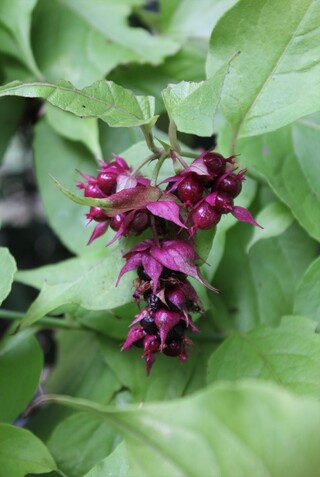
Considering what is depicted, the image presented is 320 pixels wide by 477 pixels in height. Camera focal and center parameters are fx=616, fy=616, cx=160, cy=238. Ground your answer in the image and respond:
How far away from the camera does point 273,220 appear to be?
540 millimetres

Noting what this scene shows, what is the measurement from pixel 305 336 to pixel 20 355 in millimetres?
237

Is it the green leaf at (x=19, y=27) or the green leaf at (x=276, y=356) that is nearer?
the green leaf at (x=276, y=356)

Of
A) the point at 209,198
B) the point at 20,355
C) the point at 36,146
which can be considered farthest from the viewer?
the point at 36,146

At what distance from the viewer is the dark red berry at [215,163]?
1.34 ft

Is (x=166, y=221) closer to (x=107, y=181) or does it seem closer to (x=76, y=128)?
(x=107, y=181)

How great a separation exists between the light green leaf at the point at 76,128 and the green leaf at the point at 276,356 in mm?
226

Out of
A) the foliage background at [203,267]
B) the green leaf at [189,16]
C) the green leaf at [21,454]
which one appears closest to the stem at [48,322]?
the foliage background at [203,267]

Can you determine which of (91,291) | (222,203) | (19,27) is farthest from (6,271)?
(19,27)

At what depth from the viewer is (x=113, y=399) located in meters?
0.55

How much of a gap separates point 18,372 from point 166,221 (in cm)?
19

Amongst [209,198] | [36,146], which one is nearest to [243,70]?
[209,198]

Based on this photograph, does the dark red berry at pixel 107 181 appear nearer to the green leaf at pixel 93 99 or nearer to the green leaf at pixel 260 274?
the green leaf at pixel 93 99

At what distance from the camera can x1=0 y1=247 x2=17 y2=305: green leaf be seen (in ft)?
1.42

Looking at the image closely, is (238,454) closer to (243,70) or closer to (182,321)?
(182,321)
